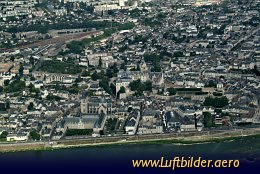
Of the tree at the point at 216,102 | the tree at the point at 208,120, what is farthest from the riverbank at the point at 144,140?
the tree at the point at 216,102

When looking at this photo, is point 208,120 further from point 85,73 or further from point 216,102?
point 85,73

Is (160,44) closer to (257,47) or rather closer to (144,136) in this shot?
(257,47)

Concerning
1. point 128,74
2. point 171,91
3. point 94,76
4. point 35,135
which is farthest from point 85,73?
point 35,135

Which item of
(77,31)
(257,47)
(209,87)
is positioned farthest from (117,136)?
(77,31)

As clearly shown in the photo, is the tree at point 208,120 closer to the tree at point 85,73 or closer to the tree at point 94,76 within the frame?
the tree at point 94,76

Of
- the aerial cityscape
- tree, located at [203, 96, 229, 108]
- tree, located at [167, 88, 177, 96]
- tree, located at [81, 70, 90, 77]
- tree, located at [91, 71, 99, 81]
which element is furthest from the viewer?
tree, located at [81, 70, 90, 77]

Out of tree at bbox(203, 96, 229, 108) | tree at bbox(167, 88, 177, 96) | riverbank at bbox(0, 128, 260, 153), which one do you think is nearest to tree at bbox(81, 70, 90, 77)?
tree at bbox(167, 88, 177, 96)

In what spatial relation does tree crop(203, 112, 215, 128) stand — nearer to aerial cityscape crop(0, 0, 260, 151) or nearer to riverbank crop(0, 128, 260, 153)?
aerial cityscape crop(0, 0, 260, 151)
